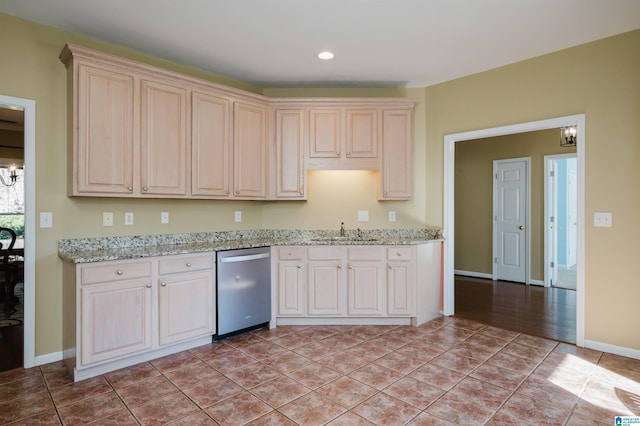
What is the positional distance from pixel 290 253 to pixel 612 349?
9.66 feet

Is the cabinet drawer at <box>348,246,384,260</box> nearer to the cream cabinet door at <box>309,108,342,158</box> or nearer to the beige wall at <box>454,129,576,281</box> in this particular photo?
the cream cabinet door at <box>309,108,342,158</box>

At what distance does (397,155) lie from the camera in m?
4.09

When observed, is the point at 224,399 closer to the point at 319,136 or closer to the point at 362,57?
Answer: the point at 319,136

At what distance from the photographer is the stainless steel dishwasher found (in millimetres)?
3344

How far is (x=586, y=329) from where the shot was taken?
127 inches

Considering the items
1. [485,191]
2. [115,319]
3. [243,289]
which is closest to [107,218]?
[115,319]

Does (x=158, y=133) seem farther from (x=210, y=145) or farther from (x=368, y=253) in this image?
(x=368, y=253)

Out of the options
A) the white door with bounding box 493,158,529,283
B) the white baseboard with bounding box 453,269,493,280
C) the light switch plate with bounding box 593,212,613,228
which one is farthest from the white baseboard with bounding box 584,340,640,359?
the white baseboard with bounding box 453,269,493,280

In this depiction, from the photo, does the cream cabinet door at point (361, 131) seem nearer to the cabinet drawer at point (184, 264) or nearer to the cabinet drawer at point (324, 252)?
the cabinet drawer at point (324, 252)

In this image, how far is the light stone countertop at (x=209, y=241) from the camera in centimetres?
292

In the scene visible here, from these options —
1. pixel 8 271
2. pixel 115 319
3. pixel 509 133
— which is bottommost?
pixel 115 319

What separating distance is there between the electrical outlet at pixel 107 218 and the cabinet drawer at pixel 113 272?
641mm

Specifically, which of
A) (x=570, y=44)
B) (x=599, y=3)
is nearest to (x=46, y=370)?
(x=599, y=3)

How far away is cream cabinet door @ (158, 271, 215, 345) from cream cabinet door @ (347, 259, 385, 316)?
55.0 inches
